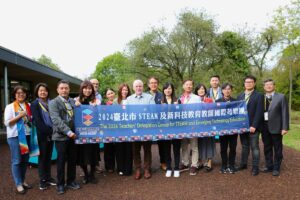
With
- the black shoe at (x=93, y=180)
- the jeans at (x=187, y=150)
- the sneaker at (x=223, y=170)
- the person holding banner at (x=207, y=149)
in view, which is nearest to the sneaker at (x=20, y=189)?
the black shoe at (x=93, y=180)

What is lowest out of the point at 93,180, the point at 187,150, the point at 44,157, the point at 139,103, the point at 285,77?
the point at 93,180

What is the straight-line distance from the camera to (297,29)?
44.9 feet

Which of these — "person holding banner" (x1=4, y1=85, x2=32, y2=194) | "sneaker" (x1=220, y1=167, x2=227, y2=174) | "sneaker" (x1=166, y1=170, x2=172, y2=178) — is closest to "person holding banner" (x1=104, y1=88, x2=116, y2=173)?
"sneaker" (x1=166, y1=170, x2=172, y2=178)

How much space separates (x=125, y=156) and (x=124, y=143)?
10.9 inches

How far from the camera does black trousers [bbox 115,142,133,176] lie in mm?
5270

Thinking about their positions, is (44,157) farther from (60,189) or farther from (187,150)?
(187,150)

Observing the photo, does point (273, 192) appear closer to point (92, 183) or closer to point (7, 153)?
point (92, 183)

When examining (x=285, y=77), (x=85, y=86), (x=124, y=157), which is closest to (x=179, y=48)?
(x=285, y=77)

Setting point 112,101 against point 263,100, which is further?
point 112,101

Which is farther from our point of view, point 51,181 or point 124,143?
point 124,143

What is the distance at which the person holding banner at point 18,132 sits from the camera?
14.3 ft

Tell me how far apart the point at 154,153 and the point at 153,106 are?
2.91m

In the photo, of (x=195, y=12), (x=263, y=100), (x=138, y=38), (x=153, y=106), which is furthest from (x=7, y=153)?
(x=195, y=12)

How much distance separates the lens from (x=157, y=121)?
16.9 feet
